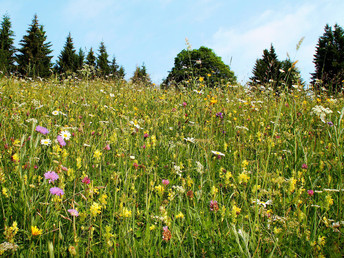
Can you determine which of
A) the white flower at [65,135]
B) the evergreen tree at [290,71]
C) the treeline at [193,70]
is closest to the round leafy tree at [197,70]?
the treeline at [193,70]

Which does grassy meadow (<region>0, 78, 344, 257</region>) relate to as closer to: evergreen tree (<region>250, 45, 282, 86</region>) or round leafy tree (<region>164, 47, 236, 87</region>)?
round leafy tree (<region>164, 47, 236, 87</region>)

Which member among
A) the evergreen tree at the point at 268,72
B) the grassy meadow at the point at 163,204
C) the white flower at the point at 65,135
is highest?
the evergreen tree at the point at 268,72

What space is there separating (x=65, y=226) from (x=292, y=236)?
1.17 m

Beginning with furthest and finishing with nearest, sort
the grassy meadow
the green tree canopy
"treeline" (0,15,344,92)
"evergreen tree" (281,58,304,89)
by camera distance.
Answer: "treeline" (0,15,344,92) < the green tree canopy < "evergreen tree" (281,58,304,89) < the grassy meadow

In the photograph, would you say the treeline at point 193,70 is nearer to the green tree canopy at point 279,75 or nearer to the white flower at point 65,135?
the green tree canopy at point 279,75

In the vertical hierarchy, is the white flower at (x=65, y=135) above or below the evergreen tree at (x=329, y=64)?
below

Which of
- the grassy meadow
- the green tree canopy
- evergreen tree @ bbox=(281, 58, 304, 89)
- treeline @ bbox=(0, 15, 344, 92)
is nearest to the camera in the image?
the grassy meadow

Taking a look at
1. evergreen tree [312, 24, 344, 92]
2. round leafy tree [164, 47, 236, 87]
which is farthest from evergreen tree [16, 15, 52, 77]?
evergreen tree [312, 24, 344, 92]

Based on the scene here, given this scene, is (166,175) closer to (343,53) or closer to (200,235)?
(200,235)

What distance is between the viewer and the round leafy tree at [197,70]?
174 inches

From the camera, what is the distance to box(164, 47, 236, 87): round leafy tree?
442 centimetres

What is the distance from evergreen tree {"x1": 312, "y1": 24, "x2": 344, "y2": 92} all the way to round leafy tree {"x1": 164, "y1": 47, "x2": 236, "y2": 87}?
1925 millimetres

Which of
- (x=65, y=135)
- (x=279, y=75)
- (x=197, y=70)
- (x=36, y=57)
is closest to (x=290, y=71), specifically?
(x=197, y=70)

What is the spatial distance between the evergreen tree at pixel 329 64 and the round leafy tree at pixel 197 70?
1.92 metres
